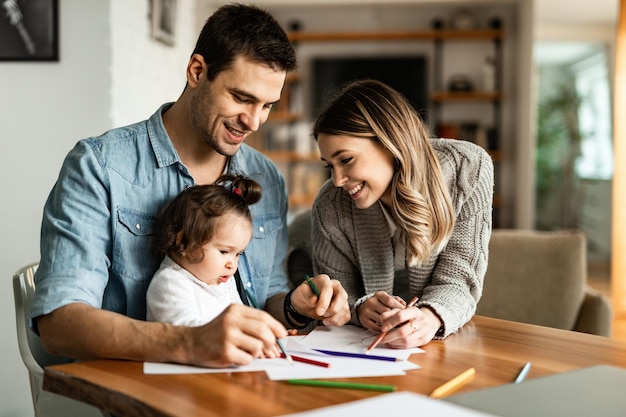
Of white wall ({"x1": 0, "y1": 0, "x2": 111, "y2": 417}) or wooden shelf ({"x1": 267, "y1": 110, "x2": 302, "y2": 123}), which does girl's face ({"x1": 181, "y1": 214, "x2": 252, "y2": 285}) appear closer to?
white wall ({"x1": 0, "y1": 0, "x2": 111, "y2": 417})

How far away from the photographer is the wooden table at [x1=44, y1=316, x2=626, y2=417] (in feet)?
2.98

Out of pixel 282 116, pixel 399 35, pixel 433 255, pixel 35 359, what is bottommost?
pixel 35 359

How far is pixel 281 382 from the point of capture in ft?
3.28

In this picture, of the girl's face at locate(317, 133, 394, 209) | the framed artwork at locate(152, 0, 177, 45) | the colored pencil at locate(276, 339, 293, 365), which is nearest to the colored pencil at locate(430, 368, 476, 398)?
the colored pencil at locate(276, 339, 293, 365)

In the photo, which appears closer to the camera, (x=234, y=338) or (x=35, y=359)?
(x=234, y=338)

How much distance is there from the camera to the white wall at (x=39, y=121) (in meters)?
2.60

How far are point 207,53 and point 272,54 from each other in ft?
0.49

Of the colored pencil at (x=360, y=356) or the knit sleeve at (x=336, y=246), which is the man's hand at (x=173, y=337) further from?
the knit sleeve at (x=336, y=246)

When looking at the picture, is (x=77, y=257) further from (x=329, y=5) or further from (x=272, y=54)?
(x=329, y=5)

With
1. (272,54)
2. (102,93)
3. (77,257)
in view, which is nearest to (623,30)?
(102,93)

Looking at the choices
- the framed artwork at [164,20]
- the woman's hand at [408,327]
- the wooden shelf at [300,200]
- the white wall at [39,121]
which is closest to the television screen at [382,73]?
the wooden shelf at [300,200]

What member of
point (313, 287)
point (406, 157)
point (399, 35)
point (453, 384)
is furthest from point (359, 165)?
point (399, 35)

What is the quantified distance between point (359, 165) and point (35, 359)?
2.90ft

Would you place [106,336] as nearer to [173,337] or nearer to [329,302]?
[173,337]
